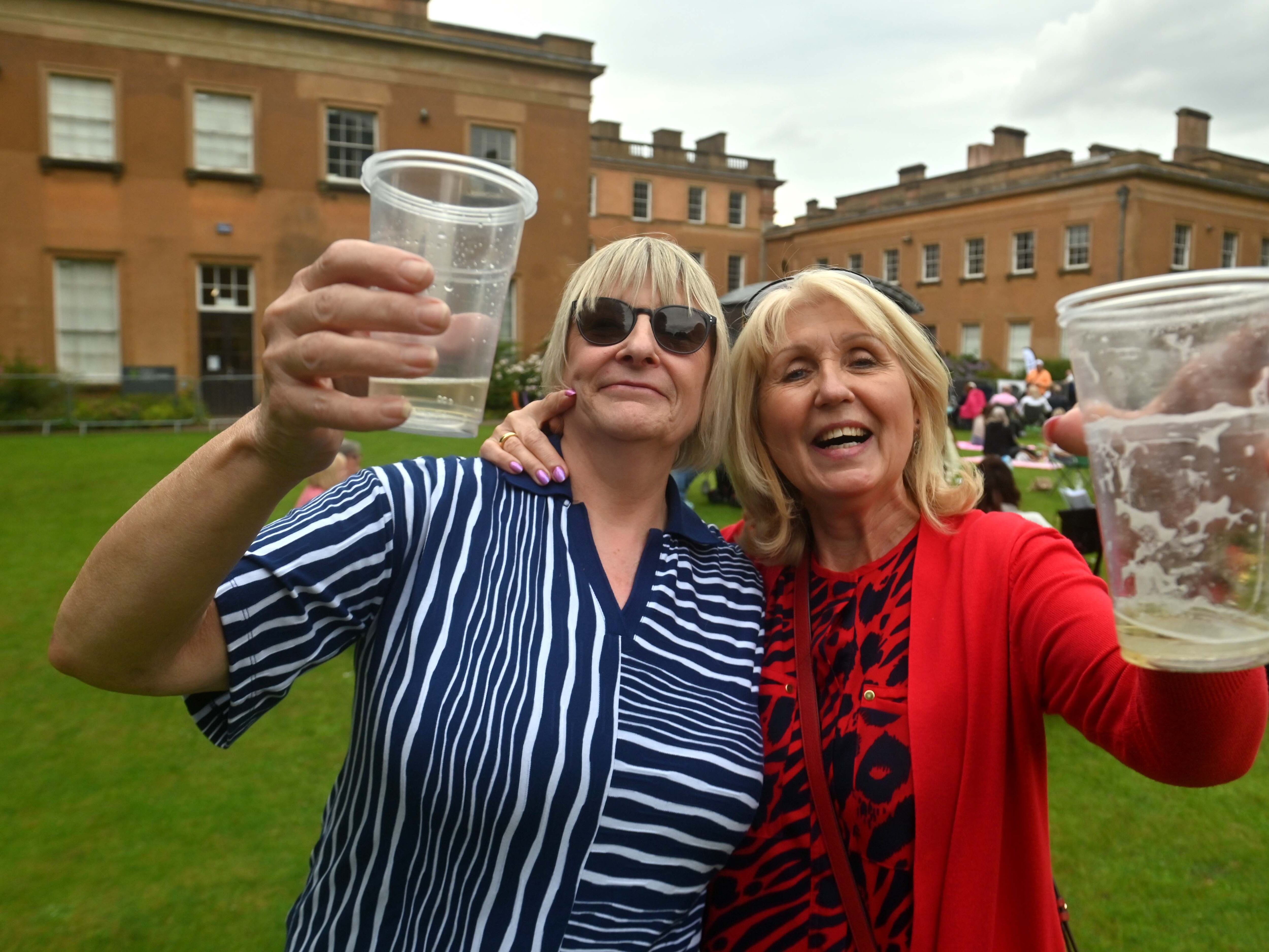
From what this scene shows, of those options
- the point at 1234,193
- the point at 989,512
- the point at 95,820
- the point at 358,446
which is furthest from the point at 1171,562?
the point at 1234,193

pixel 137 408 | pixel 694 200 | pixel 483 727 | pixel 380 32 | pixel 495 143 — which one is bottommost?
pixel 483 727

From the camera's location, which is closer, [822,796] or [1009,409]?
[822,796]

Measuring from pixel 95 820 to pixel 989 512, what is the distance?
4.20m

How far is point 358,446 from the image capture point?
26.5 feet

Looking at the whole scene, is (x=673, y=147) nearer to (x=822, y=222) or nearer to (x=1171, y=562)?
(x=822, y=222)

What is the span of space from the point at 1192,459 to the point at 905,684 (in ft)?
2.93

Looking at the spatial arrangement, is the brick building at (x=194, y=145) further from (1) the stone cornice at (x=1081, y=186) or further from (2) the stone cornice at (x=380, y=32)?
(1) the stone cornice at (x=1081, y=186)

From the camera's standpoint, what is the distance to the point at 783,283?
2387 mm

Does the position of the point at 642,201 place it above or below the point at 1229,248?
above

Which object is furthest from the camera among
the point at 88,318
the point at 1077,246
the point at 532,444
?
the point at 1077,246

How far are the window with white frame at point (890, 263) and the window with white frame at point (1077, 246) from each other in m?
8.20

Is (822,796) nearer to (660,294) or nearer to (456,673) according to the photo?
(456,673)

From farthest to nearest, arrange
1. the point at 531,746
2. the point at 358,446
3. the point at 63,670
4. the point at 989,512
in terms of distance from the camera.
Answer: the point at 358,446, the point at 989,512, the point at 531,746, the point at 63,670

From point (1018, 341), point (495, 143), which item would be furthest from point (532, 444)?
point (1018, 341)
